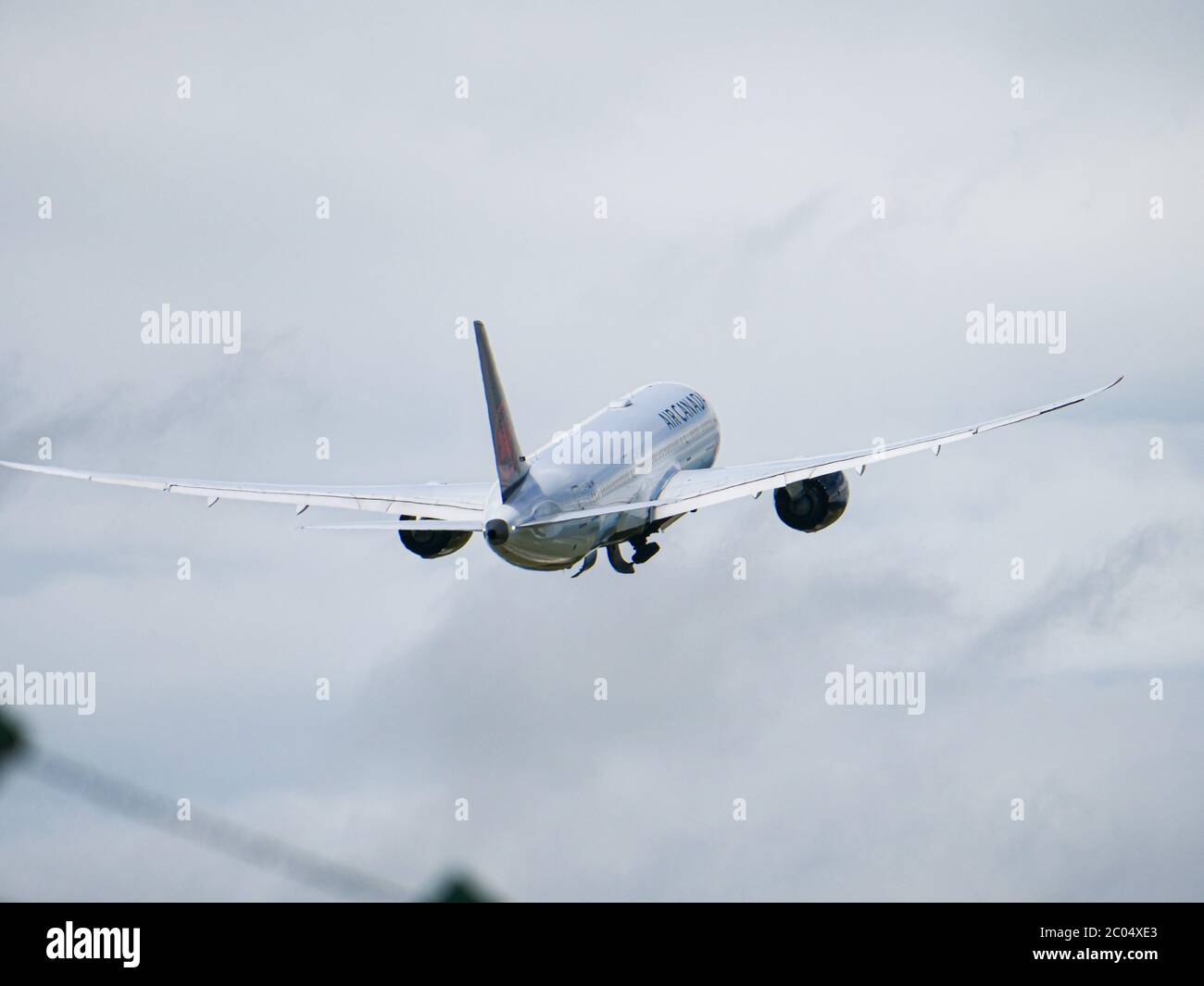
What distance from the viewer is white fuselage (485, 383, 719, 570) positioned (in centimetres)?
5162

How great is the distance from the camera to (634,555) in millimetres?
59281

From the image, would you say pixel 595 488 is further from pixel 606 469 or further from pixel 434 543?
pixel 434 543

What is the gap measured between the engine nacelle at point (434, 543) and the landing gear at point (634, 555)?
20.4ft

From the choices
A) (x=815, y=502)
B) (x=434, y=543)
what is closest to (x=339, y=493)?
(x=434, y=543)

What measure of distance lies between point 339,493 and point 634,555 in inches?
391

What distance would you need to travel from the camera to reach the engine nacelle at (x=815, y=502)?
6184 centimetres

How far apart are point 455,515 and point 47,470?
1312 cm

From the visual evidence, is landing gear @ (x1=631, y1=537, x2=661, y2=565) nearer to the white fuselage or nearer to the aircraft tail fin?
the white fuselage

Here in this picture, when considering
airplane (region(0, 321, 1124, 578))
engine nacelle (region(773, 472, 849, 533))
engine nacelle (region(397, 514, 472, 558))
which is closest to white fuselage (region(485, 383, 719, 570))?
airplane (region(0, 321, 1124, 578))

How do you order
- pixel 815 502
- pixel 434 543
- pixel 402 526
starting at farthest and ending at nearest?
1. pixel 434 543
2. pixel 815 502
3. pixel 402 526
